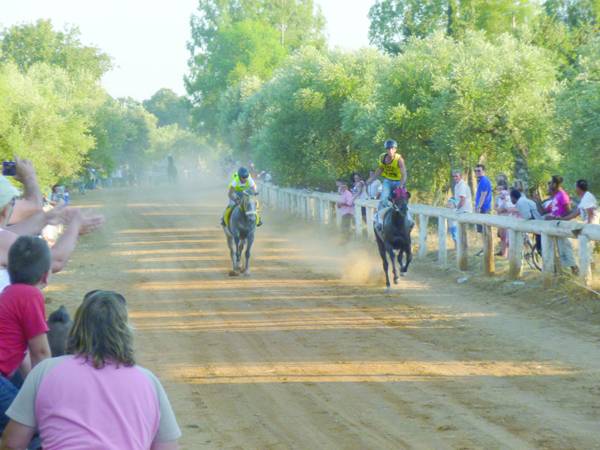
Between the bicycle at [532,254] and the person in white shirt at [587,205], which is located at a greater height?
the person in white shirt at [587,205]

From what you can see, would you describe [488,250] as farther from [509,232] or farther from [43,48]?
[43,48]

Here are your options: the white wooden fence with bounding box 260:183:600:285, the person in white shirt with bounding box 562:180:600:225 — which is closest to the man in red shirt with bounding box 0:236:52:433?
the white wooden fence with bounding box 260:183:600:285

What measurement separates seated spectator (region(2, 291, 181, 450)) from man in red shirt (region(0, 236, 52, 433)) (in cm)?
89

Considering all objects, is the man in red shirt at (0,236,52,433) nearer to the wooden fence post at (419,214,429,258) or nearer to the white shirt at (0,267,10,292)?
the white shirt at (0,267,10,292)

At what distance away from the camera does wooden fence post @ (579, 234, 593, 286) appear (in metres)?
14.5

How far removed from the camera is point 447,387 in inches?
388

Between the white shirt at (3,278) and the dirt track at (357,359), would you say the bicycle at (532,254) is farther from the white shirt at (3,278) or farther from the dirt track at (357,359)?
the white shirt at (3,278)

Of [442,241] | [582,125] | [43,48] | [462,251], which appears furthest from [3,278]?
[43,48]

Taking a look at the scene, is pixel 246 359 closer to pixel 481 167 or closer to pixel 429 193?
pixel 481 167

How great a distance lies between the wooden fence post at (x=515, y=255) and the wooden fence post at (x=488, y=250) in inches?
40.1

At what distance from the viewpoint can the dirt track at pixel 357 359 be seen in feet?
27.3

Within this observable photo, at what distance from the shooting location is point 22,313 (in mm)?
5297

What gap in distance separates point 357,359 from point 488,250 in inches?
306

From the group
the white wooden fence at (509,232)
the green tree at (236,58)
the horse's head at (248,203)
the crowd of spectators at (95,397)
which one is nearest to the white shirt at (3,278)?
the crowd of spectators at (95,397)
